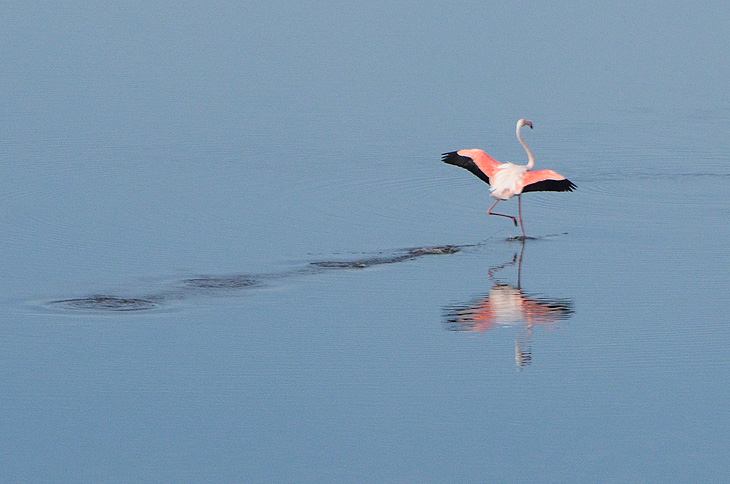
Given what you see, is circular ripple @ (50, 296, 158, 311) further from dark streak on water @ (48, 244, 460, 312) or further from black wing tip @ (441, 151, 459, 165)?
black wing tip @ (441, 151, 459, 165)

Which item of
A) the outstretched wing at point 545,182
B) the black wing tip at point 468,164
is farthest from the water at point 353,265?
the outstretched wing at point 545,182

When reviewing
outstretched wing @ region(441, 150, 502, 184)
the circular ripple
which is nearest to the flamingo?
outstretched wing @ region(441, 150, 502, 184)

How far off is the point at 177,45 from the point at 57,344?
17.3 metres

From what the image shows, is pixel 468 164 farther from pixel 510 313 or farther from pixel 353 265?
pixel 510 313

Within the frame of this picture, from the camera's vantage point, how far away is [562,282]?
42.2 ft

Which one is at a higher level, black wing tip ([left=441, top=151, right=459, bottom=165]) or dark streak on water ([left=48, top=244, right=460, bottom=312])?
black wing tip ([left=441, top=151, right=459, bottom=165])

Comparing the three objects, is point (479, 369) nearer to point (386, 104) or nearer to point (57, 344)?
point (57, 344)

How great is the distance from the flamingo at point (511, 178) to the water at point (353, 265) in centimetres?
48

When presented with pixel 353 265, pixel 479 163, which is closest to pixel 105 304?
pixel 353 265

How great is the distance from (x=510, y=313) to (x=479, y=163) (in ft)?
14.5

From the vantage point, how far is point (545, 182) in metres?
15.1

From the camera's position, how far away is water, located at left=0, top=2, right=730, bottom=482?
28.5 ft

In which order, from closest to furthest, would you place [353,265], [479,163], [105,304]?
[105,304] → [353,265] → [479,163]

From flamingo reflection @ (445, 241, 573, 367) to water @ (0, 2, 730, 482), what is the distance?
4 centimetres
